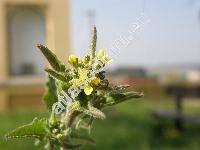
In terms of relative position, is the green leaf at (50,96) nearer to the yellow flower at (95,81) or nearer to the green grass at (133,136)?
the yellow flower at (95,81)

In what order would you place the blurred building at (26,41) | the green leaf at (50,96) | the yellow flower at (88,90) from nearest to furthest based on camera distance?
the yellow flower at (88,90), the green leaf at (50,96), the blurred building at (26,41)

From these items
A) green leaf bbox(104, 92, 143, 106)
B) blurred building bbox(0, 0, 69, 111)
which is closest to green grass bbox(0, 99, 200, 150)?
blurred building bbox(0, 0, 69, 111)

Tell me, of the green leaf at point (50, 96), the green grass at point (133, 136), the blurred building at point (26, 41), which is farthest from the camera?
the blurred building at point (26, 41)

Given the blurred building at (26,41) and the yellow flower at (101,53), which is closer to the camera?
the yellow flower at (101,53)

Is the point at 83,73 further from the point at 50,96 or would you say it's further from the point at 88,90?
the point at 50,96

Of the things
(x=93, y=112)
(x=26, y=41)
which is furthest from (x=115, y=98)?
(x=26, y=41)

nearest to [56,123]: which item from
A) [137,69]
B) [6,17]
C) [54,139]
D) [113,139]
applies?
[54,139]

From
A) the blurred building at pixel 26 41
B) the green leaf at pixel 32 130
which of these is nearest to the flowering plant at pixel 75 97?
the green leaf at pixel 32 130

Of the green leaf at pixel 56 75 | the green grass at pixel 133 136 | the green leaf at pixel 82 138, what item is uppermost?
the green leaf at pixel 56 75
